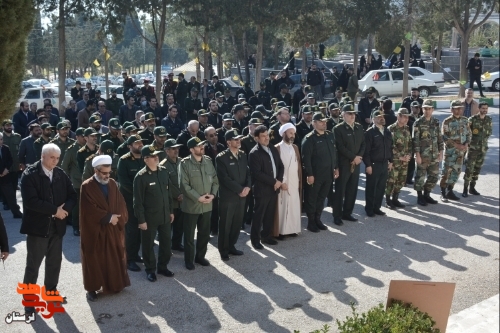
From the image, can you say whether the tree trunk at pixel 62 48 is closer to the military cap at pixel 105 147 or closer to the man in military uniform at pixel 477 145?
the military cap at pixel 105 147

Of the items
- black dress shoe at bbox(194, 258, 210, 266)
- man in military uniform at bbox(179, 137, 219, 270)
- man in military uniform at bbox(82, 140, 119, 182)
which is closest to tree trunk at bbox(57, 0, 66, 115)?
man in military uniform at bbox(82, 140, 119, 182)

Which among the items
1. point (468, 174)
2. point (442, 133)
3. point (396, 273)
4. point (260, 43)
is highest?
point (260, 43)

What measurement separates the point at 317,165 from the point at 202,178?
2.39m

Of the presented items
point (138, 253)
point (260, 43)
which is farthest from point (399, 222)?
point (260, 43)

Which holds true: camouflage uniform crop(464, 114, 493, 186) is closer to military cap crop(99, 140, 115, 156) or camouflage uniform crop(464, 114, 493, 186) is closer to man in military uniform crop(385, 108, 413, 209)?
man in military uniform crop(385, 108, 413, 209)

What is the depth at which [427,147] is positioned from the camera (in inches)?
450

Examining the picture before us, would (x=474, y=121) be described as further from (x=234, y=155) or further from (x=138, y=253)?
(x=138, y=253)

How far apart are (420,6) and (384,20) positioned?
10.1 feet

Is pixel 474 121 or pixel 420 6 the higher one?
pixel 420 6

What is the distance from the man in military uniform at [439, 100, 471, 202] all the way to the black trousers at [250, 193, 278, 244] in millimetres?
3925

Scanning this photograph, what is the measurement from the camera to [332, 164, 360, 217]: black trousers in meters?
10.5

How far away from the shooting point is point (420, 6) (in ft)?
74.8

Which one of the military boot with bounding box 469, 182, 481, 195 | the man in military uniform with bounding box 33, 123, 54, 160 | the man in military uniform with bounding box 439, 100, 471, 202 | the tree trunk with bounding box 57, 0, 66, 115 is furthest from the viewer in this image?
the tree trunk with bounding box 57, 0, 66, 115

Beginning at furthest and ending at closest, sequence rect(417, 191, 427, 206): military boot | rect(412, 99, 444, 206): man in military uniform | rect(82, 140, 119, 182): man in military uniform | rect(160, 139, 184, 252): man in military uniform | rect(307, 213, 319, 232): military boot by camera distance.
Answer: rect(417, 191, 427, 206): military boot
rect(412, 99, 444, 206): man in military uniform
rect(307, 213, 319, 232): military boot
rect(82, 140, 119, 182): man in military uniform
rect(160, 139, 184, 252): man in military uniform
